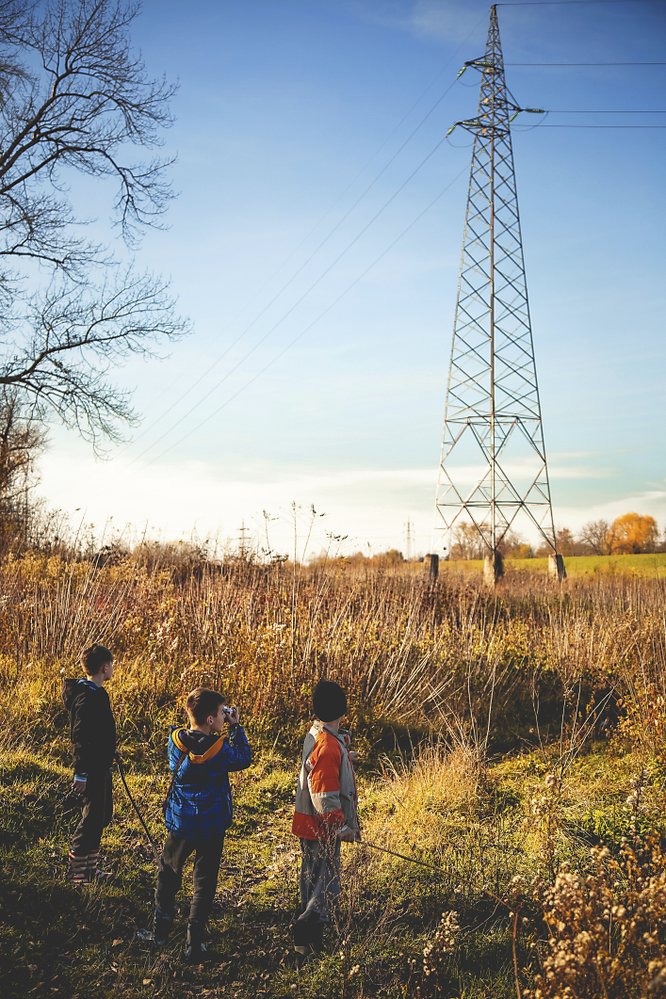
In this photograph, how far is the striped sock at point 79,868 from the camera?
4.26 meters

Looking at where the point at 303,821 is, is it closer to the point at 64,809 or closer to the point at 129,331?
A: the point at 64,809

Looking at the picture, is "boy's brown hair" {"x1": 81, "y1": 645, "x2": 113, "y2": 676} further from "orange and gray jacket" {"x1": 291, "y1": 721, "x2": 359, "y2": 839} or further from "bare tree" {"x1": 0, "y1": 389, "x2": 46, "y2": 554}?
"bare tree" {"x1": 0, "y1": 389, "x2": 46, "y2": 554}

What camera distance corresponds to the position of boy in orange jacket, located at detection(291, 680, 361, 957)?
11.6ft

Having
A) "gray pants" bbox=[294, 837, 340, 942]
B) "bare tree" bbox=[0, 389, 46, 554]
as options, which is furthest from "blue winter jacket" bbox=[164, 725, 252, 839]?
"bare tree" bbox=[0, 389, 46, 554]

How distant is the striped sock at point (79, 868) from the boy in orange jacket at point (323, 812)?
140 cm

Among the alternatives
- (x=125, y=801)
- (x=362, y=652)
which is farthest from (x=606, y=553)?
(x=125, y=801)

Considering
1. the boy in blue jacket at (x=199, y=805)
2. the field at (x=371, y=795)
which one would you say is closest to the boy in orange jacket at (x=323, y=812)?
the field at (x=371, y=795)

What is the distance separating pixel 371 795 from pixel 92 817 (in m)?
2.60

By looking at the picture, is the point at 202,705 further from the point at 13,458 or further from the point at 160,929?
the point at 13,458

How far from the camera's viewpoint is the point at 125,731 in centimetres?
684

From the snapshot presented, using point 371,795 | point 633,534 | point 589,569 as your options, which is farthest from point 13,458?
point 633,534

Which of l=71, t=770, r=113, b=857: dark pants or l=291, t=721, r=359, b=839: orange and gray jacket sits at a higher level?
l=291, t=721, r=359, b=839: orange and gray jacket

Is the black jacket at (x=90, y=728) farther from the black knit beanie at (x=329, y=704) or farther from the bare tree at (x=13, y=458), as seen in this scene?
the bare tree at (x=13, y=458)

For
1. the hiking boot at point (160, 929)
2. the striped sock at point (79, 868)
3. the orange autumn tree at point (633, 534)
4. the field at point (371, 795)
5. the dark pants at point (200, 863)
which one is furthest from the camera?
the orange autumn tree at point (633, 534)
